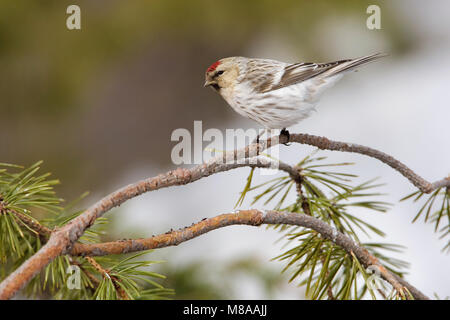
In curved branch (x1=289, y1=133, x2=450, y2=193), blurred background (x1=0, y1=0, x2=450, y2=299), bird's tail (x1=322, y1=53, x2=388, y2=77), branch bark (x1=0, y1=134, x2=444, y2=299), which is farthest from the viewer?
blurred background (x1=0, y1=0, x2=450, y2=299)

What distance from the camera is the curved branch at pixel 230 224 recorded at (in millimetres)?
613

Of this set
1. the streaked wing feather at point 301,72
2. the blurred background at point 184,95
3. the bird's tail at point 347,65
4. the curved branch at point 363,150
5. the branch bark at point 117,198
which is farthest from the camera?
the blurred background at point 184,95

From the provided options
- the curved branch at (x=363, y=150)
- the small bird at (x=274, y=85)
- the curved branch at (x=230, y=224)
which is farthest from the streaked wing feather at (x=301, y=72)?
the curved branch at (x=230, y=224)

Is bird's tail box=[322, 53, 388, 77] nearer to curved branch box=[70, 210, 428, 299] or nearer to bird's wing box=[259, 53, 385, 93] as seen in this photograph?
bird's wing box=[259, 53, 385, 93]

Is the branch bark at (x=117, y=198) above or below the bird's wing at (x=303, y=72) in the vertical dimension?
below

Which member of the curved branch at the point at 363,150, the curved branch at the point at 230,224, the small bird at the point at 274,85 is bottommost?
the curved branch at the point at 230,224

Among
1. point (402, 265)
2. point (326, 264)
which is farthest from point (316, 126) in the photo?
point (326, 264)

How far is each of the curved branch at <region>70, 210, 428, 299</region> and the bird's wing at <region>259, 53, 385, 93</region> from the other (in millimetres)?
515

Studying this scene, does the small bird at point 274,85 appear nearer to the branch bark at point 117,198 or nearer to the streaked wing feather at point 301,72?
the streaked wing feather at point 301,72

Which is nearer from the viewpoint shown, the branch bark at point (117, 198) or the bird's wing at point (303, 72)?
the branch bark at point (117, 198)

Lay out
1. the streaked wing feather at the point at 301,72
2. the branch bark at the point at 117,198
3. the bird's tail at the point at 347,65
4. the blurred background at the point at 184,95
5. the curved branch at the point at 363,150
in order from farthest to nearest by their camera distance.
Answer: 1. the blurred background at the point at 184,95
2. the streaked wing feather at the point at 301,72
3. the bird's tail at the point at 347,65
4. the curved branch at the point at 363,150
5. the branch bark at the point at 117,198

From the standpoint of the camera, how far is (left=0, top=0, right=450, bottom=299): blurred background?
1.92 m

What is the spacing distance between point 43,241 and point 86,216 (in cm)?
28

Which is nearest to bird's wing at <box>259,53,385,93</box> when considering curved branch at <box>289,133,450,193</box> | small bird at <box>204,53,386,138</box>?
small bird at <box>204,53,386,138</box>
